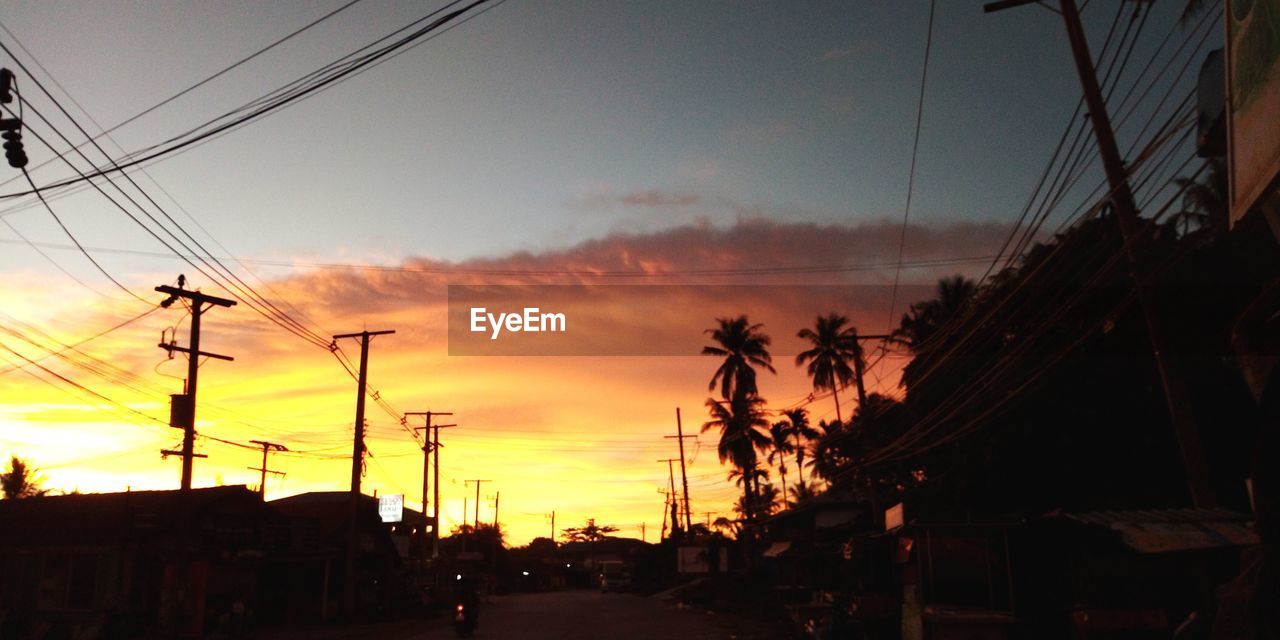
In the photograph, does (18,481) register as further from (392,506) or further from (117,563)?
Answer: (117,563)

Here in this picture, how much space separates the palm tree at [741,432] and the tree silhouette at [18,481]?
176 feet

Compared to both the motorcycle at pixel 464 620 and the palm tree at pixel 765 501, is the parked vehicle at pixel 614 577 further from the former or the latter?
the motorcycle at pixel 464 620

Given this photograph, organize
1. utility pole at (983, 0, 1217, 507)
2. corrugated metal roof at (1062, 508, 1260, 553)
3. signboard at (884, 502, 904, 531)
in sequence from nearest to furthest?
A: corrugated metal roof at (1062, 508, 1260, 553) < utility pole at (983, 0, 1217, 507) < signboard at (884, 502, 904, 531)

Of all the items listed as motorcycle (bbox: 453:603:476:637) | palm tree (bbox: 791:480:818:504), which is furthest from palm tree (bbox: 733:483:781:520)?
motorcycle (bbox: 453:603:476:637)

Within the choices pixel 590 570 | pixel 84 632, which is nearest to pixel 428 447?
pixel 84 632

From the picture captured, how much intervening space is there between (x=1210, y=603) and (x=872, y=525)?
827 inches

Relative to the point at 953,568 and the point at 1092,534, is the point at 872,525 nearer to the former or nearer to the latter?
the point at 953,568

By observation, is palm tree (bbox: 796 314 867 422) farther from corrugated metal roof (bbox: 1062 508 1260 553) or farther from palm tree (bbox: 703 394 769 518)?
corrugated metal roof (bbox: 1062 508 1260 553)

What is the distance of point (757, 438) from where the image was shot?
216 ft

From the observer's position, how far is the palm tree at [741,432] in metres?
65.0

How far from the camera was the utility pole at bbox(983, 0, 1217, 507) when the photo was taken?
14.0m

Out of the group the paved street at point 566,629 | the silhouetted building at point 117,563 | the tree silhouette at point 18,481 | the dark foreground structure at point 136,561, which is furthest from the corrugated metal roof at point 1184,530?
the tree silhouette at point 18,481

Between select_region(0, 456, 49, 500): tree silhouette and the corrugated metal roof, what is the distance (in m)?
79.6

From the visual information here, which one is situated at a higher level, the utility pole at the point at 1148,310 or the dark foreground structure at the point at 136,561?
the utility pole at the point at 1148,310
